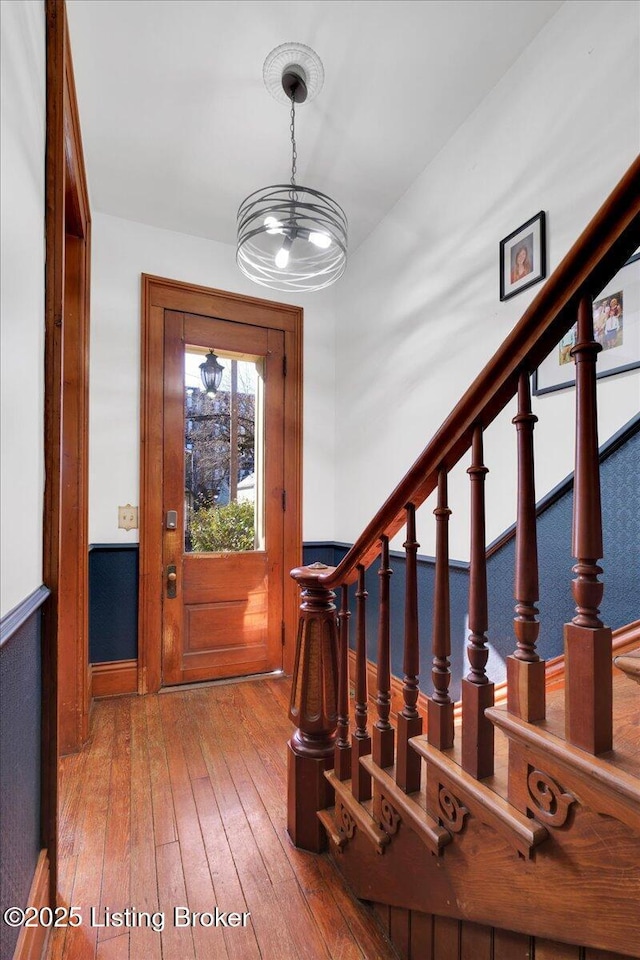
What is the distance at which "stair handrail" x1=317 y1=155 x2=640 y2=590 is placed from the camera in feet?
2.33

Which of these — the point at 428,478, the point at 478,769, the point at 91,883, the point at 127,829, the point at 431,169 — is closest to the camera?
the point at 478,769

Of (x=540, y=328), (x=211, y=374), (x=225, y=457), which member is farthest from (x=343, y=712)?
(x=211, y=374)

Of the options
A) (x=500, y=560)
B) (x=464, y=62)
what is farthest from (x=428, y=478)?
(x=464, y=62)

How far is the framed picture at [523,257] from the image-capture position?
179 cm

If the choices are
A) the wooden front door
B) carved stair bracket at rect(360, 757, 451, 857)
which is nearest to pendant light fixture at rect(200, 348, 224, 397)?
the wooden front door

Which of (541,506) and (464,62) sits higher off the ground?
(464,62)

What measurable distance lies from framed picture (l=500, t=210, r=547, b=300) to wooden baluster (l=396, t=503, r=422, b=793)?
4.00 ft

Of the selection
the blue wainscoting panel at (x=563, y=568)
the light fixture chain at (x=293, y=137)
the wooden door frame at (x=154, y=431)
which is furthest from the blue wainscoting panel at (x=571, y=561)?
the light fixture chain at (x=293, y=137)

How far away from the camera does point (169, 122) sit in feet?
7.15

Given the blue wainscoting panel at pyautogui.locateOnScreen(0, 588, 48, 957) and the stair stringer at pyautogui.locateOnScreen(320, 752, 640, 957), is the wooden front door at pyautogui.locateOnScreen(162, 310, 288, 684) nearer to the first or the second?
the blue wainscoting panel at pyautogui.locateOnScreen(0, 588, 48, 957)

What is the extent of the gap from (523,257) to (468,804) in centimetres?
189

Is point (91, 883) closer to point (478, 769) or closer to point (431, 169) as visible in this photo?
point (478, 769)

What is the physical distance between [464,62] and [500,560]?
2.03 m

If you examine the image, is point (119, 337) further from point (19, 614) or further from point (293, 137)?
point (19, 614)
